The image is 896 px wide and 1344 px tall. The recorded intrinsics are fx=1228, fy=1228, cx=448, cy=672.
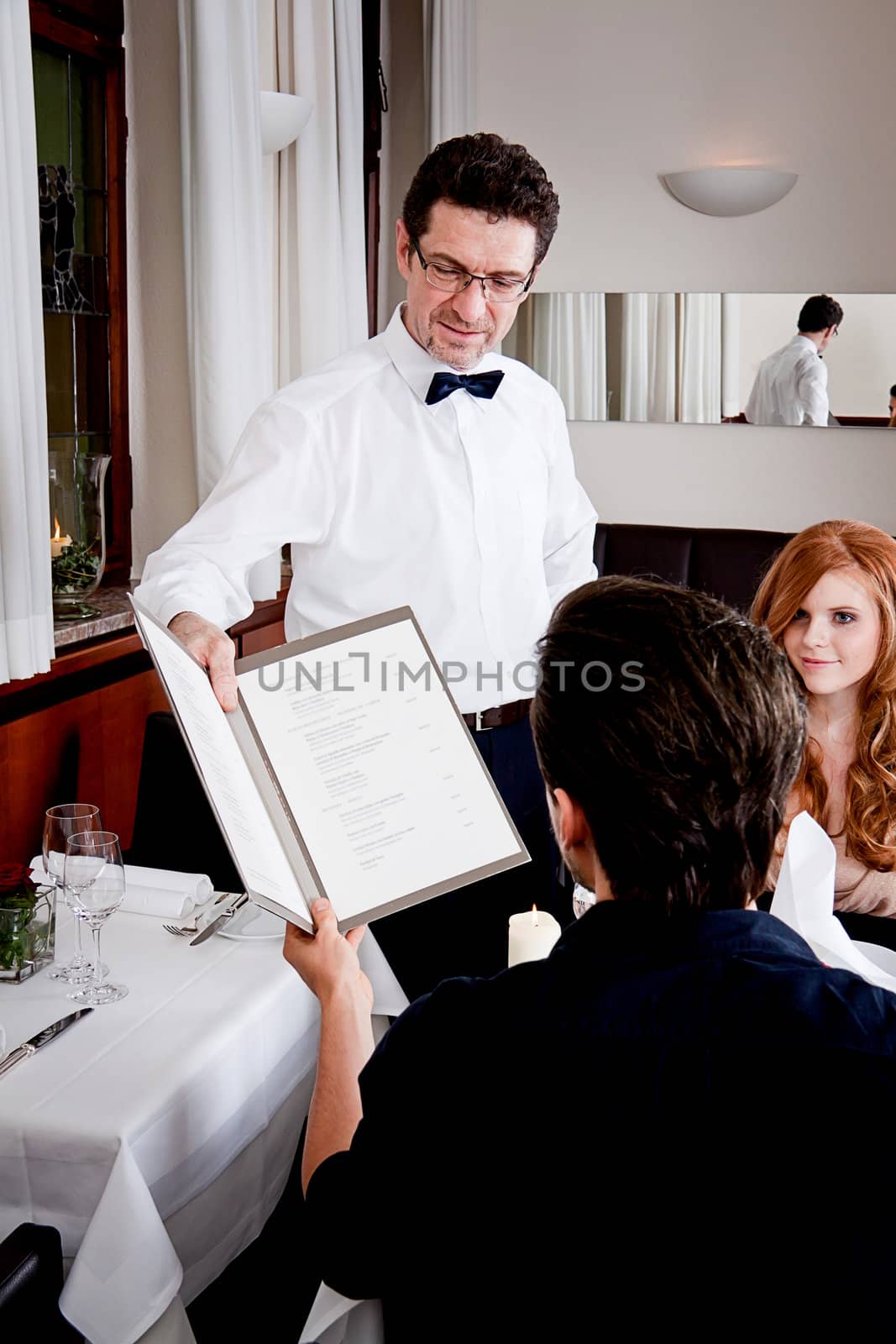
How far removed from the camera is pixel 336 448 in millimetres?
2021

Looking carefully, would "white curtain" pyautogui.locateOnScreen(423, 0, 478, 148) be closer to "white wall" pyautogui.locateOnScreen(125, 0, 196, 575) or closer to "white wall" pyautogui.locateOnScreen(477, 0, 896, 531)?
"white wall" pyautogui.locateOnScreen(477, 0, 896, 531)

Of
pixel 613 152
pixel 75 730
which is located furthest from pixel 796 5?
pixel 75 730

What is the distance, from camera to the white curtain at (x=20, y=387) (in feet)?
6.74

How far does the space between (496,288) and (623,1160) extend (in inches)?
56.8

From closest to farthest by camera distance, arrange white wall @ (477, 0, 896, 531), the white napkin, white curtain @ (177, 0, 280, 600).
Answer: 1. the white napkin
2. white curtain @ (177, 0, 280, 600)
3. white wall @ (477, 0, 896, 531)

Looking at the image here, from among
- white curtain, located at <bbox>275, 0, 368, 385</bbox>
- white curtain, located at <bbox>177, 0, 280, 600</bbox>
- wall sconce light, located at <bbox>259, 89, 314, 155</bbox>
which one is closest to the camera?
white curtain, located at <bbox>177, 0, 280, 600</bbox>

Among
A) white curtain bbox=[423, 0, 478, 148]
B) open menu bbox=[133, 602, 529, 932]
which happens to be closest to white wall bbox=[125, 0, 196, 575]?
white curtain bbox=[423, 0, 478, 148]

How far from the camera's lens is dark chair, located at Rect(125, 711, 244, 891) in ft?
7.34

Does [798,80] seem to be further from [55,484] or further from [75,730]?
[75,730]

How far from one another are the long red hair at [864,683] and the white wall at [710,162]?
8.33 ft

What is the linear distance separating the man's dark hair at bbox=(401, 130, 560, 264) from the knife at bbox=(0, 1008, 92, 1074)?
125cm

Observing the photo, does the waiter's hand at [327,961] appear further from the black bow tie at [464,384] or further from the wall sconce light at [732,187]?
the wall sconce light at [732,187]

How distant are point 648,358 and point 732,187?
25.2 inches

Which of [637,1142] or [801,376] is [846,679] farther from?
[801,376]
